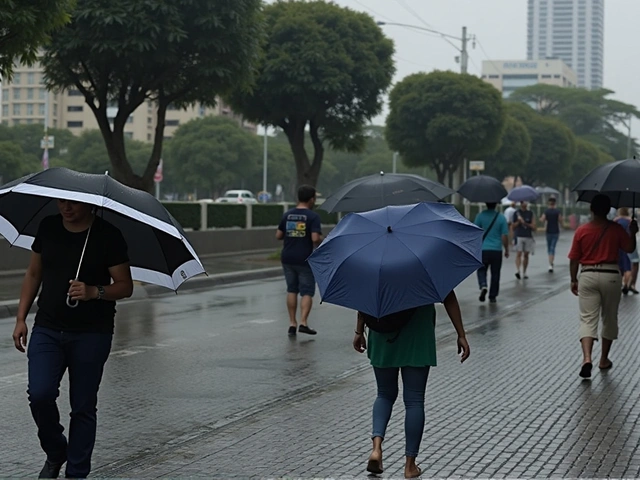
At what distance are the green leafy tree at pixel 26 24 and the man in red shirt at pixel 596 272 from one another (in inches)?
322

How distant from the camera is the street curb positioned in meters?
16.3

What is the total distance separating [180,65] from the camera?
23688 mm

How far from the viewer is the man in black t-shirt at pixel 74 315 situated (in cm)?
600

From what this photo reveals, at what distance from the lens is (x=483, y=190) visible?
1964 cm

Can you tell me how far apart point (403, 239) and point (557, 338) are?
27.5ft

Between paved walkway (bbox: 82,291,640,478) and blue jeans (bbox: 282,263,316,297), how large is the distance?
2.26m

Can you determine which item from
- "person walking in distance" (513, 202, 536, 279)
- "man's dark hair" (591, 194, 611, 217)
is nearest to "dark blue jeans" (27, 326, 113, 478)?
"man's dark hair" (591, 194, 611, 217)

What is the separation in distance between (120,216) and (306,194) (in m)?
6.72

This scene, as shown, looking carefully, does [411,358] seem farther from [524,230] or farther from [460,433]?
[524,230]

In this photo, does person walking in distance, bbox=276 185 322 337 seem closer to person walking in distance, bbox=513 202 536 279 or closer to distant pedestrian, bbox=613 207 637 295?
distant pedestrian, bbox=613 207 637 295

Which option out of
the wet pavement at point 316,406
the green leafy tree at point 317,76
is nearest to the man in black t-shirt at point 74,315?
the wet pavement at point 316,406

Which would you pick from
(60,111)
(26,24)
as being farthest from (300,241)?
(60,111)

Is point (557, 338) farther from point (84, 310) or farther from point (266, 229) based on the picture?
point (266, 229)

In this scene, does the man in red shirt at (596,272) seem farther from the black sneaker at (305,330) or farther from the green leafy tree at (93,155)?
the green leafy tree at (93,155)
